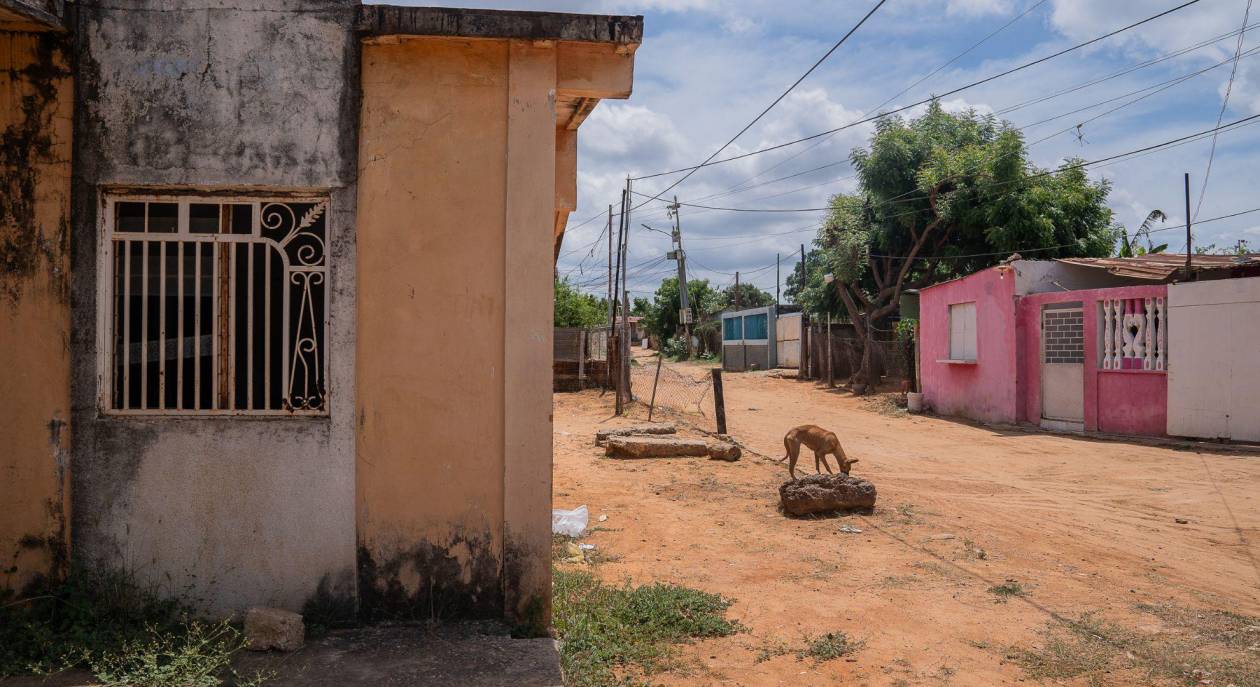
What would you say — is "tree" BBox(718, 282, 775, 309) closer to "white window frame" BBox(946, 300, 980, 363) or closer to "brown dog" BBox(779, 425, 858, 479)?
"white window frame" BBox(946, 300, 980, 363)

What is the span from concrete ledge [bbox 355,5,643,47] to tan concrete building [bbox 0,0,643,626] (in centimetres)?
1

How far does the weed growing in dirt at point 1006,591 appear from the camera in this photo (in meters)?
5.61

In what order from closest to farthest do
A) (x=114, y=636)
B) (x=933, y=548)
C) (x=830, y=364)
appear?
(x=114, y=636) → (x=933, y=548) → (x=830, y=364)

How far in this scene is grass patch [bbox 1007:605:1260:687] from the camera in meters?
4.25

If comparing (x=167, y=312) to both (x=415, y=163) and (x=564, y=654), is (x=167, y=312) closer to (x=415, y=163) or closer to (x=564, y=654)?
(x=415, y=163)

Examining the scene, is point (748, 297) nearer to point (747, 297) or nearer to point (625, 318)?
point (747, 297)

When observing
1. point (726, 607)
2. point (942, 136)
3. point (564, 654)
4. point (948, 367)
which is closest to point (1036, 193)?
point (942, 136)

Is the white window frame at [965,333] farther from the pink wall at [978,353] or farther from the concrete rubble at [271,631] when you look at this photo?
the concrete rubble at [271,631]

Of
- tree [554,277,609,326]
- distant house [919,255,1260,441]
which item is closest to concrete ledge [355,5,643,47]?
distant house [919,255,1260,441]

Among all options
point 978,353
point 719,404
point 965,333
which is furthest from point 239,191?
point 965,333

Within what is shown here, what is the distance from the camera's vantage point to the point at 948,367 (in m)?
18.4

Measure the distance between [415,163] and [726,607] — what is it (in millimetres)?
3271

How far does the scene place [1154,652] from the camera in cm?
455

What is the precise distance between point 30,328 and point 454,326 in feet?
6.75
